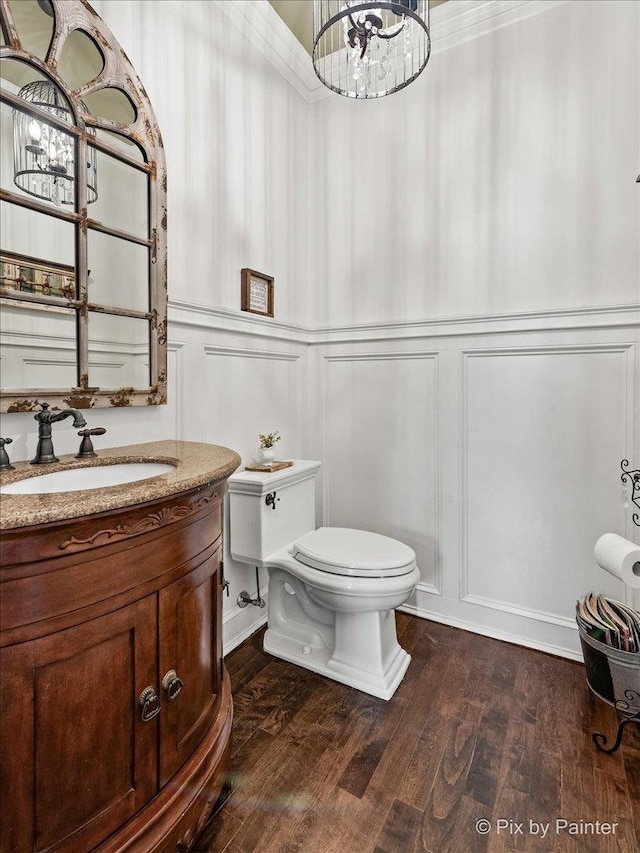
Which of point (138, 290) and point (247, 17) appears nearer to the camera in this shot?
point (138, 290)

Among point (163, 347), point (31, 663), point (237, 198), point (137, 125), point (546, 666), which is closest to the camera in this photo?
point (31, 663)

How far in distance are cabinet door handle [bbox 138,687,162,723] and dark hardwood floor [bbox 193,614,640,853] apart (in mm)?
485

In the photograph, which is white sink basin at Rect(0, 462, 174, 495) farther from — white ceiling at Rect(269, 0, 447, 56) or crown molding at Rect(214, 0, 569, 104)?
white ceiling at Rect(269, 0, 447, 56)

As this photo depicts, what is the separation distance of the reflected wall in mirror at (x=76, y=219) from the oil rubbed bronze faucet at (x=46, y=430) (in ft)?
0.29

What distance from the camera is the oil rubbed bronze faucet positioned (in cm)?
107

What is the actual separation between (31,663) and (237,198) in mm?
1891

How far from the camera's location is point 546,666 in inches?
70.3

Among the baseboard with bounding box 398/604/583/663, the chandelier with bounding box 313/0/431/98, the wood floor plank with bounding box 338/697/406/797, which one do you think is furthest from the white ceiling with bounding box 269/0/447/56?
the wood floor plank with bounding box 338/697/406/797

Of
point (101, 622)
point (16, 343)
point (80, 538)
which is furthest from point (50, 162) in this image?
point (101, 622)

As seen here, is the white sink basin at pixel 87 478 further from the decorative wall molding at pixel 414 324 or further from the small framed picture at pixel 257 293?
the small framed picture at pixel 257 293

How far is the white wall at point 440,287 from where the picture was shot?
1.70 meters

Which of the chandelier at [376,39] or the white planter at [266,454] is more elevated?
the chandelier at [376,39]

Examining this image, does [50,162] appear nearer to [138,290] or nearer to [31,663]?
[138,290]

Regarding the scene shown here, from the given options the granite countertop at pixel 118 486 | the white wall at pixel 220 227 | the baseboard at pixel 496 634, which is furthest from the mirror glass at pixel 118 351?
the baseboard at pixel 496 634
